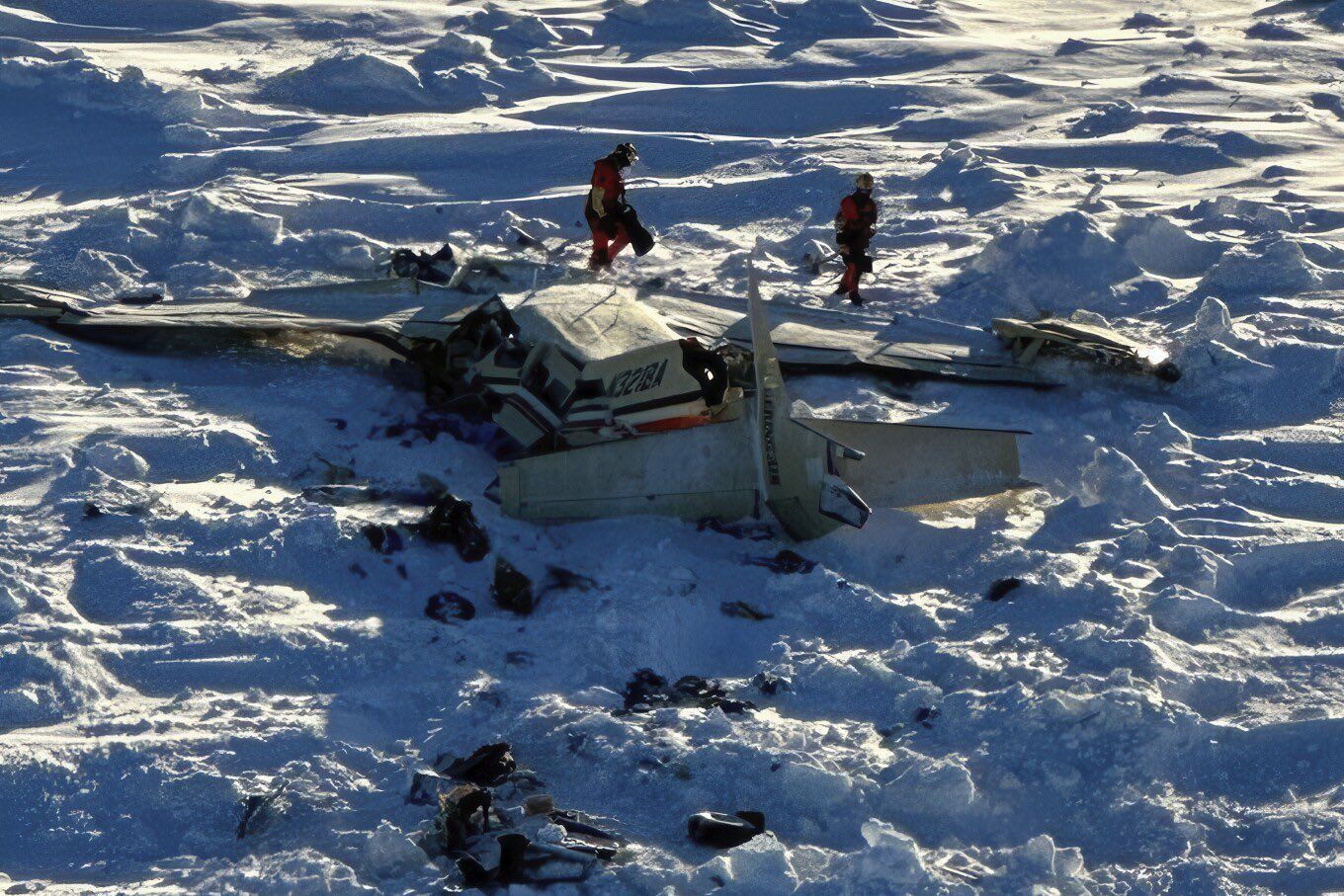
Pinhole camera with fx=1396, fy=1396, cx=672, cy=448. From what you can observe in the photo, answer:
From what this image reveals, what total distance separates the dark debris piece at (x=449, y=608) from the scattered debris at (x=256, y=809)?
1.70m

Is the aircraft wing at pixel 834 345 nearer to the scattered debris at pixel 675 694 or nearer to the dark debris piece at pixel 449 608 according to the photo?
the dark debris piece at pixel 449 608

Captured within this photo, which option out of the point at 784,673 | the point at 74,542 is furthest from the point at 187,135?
the point at 784,673

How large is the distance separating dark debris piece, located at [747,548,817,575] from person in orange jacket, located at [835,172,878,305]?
4.15m

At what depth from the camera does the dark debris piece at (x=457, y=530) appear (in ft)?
28.3

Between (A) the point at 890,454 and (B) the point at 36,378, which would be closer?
(A) the point at 890,454

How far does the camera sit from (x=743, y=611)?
8.27 m

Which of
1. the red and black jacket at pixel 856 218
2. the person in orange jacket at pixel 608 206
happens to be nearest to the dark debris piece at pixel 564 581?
the person in orange jacket at pixel 608 206

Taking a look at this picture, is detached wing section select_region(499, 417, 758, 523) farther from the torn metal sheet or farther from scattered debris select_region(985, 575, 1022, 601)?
the torn metal sheet

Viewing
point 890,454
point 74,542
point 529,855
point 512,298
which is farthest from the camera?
point 512,298

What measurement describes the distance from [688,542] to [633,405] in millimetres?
1001

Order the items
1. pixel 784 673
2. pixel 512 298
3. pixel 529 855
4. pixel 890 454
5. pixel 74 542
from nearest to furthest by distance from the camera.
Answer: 1. pixel 529 855
2. pixel 784 673
3. pixel 74 542
4. pixel 890 454
5. pixel 512 298

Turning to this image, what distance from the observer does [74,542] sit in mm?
8359

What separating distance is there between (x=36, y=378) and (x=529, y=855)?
6118 mm

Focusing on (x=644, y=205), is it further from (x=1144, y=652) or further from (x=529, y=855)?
(x=529, y=855)
